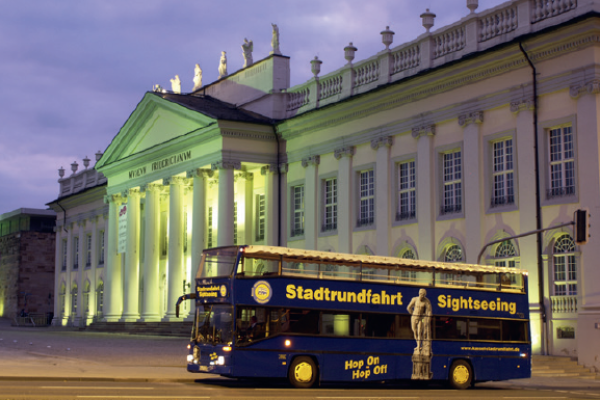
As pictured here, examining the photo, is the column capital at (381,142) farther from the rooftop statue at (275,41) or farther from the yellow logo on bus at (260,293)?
the yellow logo on bus at (260,293)

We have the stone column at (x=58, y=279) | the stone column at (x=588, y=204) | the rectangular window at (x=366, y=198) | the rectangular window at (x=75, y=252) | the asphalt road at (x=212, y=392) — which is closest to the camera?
the asphalt road at (x=212, y=392)

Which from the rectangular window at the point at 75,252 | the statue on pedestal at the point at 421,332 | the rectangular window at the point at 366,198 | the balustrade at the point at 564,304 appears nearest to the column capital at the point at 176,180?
the rectangular window at the point at 366,198

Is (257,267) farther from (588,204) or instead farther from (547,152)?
(547,152)

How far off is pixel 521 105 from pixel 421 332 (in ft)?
38.4

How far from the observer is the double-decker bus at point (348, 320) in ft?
74.3

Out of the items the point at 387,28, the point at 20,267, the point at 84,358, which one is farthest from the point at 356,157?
the point at 20,267

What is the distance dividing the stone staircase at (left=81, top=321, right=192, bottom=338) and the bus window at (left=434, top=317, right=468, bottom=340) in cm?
2106

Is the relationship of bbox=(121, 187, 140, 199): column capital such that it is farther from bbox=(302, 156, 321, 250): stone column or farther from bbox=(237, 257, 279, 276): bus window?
bbox=(237, 257, 279, 276): bus window

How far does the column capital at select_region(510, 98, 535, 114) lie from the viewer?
32531 millimetres

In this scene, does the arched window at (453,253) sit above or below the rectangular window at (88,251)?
below

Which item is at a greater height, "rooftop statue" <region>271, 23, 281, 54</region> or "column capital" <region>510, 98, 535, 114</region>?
"rooftop statue" <region>271, 23, 281, 54</region>

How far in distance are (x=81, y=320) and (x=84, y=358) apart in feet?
115

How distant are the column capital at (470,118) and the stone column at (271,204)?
42.9ft

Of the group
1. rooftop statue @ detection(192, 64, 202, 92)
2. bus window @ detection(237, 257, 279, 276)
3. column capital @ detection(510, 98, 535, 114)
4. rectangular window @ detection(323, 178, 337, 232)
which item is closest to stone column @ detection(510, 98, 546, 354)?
column capital @ detection(510, 98, 535, 114)
